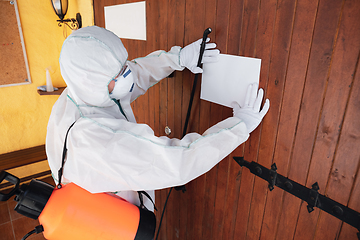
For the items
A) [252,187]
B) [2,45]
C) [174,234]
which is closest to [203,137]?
[252,187]

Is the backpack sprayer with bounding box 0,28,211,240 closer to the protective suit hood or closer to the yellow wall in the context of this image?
the protective suit hood

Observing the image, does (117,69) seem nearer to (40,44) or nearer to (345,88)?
(345,88)

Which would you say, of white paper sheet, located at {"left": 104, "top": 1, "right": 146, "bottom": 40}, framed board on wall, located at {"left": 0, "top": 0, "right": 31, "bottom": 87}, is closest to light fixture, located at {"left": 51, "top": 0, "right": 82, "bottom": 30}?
framed board on wall, located at {"left": 0, "top": 0, "right": 31, "bottom": 87}

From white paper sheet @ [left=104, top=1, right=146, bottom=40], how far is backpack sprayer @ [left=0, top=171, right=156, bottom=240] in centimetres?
118

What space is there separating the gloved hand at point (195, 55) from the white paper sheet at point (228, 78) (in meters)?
0.04

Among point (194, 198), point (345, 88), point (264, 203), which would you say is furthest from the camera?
point (194, 198)

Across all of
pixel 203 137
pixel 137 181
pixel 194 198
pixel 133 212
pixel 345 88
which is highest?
pixel 345 88

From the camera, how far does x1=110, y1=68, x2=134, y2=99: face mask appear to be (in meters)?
1.08

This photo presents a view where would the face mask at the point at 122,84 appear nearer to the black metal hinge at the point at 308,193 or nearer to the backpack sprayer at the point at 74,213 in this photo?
the backpack sprayer at the point at 74,213

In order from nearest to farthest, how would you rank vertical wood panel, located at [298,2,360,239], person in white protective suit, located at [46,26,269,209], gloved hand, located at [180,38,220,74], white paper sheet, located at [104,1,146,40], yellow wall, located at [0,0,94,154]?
vertical wood panel, located at [298,2,360,239]
person in white protective suit, located at [46,26,269,209]
gloved hand, located at [180,38,220,74]
white paper sheet, located at [104,1,146,40]
yellow wall, located at [0,0,94,154]

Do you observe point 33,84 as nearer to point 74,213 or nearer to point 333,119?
point 74,213

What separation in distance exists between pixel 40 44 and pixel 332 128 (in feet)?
9.92

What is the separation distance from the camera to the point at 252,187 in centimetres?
115

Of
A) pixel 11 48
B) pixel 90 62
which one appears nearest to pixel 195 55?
pixel 90 62
